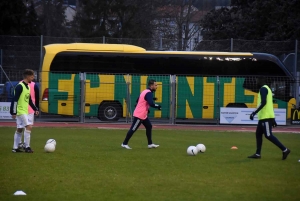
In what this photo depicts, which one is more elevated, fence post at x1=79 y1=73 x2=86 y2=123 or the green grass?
A: fence post at x1=79 y1=73 x2=86 y2=123

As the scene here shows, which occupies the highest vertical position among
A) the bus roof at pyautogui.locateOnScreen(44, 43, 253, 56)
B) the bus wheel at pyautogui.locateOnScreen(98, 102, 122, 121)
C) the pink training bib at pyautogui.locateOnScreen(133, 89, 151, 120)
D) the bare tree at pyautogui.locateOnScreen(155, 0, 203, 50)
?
the bare tree at pyautogui.locateOnScreen(155, 0, 203, 50)

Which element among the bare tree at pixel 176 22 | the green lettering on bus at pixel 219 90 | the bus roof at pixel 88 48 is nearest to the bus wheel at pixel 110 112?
the bus roof at pixel 88 48

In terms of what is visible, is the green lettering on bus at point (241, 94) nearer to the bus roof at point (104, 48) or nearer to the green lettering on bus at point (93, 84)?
the bus roof at point (104, 48)

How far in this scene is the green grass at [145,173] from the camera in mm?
10188

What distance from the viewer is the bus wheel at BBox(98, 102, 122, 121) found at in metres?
31.4

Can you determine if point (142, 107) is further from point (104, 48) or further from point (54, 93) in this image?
point (104, 48)

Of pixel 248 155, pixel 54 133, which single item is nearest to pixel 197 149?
pixel 248 155

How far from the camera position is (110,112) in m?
31.4

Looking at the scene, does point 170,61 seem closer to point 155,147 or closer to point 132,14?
point 155,147

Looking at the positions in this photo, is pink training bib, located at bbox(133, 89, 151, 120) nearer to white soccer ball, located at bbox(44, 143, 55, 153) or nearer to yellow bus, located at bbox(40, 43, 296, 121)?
white soccer ball, located at bbox(44, 143, 55, 153)

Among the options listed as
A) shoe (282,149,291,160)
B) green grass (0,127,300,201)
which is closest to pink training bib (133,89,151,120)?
green grass (0,127,300,201)

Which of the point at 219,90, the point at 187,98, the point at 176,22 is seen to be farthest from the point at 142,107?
the point at 176,22

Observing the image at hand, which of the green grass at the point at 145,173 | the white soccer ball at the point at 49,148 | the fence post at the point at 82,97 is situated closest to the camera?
the green grass at the point at 145,173

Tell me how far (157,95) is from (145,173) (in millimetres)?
19207
